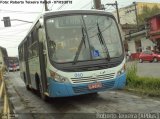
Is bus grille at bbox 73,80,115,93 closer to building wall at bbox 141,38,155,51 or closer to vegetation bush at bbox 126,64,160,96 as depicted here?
vegetation bush at bbox 126,64,160,96

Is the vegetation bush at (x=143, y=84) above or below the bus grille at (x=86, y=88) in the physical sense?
below

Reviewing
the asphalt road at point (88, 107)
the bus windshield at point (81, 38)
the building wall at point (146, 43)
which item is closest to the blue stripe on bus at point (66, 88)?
the asphalt road at point (88, 107)

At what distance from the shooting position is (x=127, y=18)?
99812mm

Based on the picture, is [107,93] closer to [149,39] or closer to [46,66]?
[46,66]

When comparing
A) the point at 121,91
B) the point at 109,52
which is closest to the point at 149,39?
the point at 121,91

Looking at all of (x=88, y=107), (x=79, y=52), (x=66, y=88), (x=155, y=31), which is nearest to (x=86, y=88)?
(x=66, y=88)

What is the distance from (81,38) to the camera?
11828 millimetres

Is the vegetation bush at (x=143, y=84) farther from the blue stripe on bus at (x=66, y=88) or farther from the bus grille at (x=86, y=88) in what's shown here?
the blue stripe on bus at (x=66, y=88)

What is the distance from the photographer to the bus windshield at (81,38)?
11516 mm

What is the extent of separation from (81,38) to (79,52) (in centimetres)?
54

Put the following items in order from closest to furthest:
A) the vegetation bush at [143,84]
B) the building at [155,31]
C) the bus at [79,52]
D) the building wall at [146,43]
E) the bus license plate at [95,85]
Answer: the bus at [79,52] < the bus license plate at [95,85] < the vegetation bush at [143,84] < the building at [155,31] < the building wall at [146,43]

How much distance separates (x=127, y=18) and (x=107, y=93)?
3384 inches

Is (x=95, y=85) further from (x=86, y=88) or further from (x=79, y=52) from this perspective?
(x=79, y=52)

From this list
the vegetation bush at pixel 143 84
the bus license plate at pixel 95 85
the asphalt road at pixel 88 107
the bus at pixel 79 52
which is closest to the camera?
the asphalt road at pixel 88 107
